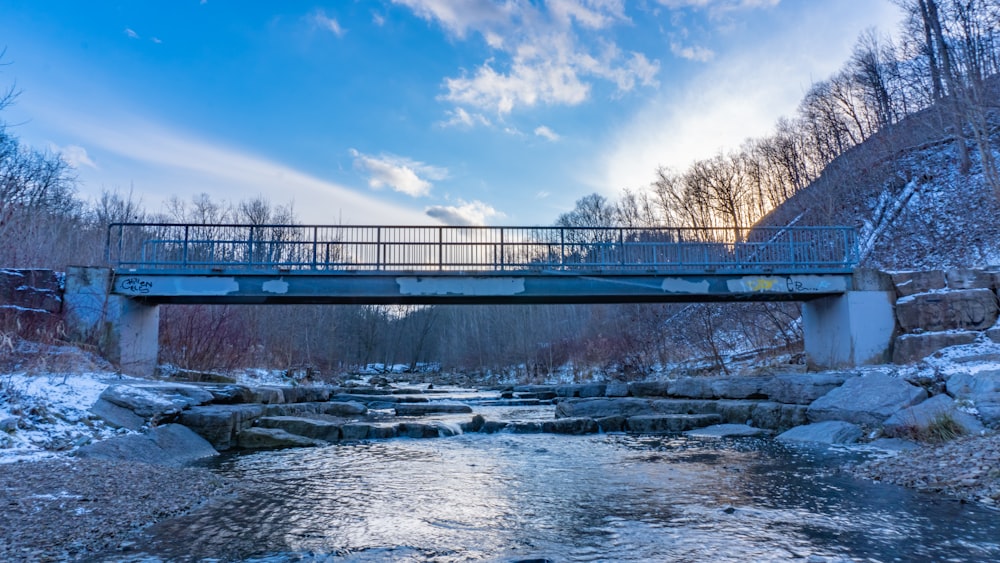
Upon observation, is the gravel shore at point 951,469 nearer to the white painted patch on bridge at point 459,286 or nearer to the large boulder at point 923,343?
the large boulder at point 923,343

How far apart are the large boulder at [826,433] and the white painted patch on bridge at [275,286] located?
13.2 m

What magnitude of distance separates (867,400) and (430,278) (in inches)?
440

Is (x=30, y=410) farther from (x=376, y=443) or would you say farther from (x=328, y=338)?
(x=328, y=338)

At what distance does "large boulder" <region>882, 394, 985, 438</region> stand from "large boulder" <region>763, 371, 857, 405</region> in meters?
2.89

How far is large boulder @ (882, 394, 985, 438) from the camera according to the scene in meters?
9.54

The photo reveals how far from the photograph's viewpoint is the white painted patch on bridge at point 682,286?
1758 centimetres

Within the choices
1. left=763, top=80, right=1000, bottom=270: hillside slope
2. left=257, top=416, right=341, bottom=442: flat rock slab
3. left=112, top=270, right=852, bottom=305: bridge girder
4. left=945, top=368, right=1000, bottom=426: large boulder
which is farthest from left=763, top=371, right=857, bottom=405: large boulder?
→ left=763, top=80, right=1000, bottom=270: hillside slope

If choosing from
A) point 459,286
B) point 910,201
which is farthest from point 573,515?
point 910,201

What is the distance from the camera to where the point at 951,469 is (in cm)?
732

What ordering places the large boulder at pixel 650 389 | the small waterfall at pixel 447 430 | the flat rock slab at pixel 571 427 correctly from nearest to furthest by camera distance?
the small waterfall at pixel 447 430, the flat rock slab at pixel 571 427, the large boulder at pixel 650 389

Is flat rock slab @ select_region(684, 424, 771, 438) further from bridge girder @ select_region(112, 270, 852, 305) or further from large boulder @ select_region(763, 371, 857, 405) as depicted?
bridge girder @ select_region(112, 270, 852, 305)

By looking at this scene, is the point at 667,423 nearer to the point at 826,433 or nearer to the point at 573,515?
the point at 826,433

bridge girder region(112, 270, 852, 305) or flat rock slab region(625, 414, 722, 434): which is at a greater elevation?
bridge girder region(112, 270, 852, 305)

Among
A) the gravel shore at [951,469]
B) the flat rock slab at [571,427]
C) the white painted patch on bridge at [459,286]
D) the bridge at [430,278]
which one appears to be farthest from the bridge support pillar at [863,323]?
the white painted patch on bridge at [459,286]
